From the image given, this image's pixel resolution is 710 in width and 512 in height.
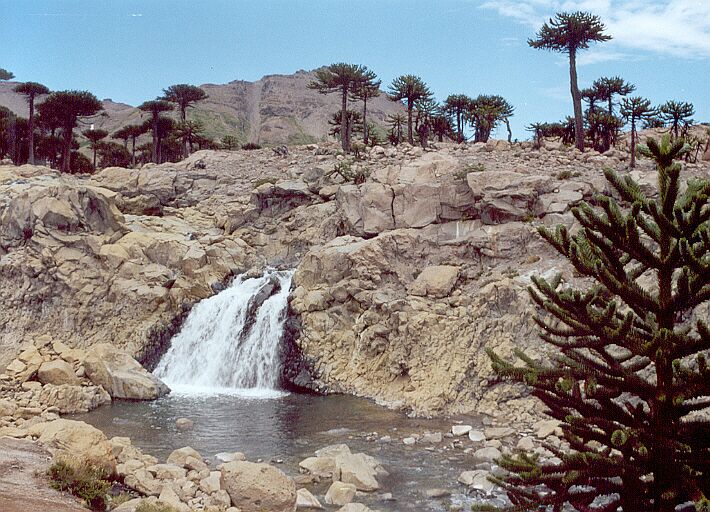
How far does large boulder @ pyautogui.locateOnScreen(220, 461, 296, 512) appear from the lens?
12.9m

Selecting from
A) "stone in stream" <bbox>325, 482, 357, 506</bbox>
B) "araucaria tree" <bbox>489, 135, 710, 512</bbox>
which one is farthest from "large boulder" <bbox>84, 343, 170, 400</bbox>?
"araucaria tree" <bbox>489, 135, 710, 512</bbox>

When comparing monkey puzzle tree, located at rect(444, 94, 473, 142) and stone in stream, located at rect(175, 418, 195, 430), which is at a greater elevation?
monkey puzzle tree, located at rect(444, 94, 473, 142)

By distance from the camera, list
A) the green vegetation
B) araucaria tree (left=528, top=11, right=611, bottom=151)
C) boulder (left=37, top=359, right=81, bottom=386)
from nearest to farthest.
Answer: the green vegetation, boulder (left=37, top=359, right=81, bottom=386), araucaria tree (left=528, top=11, right=611, bottom=151)

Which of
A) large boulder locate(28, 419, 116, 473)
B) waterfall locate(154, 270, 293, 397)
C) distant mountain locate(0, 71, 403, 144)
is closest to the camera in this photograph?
large boulder locate(28, 419, 116, 473)

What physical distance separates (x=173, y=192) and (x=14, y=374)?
18516 millimetres

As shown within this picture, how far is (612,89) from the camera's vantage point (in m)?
44.9

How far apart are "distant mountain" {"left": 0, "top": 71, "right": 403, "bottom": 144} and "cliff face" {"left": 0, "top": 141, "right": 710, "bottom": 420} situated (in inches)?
3488

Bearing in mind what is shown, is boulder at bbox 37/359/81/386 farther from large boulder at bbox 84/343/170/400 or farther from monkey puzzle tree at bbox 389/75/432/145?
monkey puzzle tree at bbox 389/75/432/145

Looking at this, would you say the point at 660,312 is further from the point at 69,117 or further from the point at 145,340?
the point at 69,117

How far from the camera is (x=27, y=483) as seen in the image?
11.9 meters

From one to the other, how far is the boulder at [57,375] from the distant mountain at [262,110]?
98.5 m

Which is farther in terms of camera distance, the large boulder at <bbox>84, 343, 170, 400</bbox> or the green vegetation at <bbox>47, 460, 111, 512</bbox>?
the large boulder at <bbox>84, 343, 170, 400</bbox>

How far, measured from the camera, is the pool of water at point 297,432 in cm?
1510

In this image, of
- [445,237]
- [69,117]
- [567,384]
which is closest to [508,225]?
[445,237]
